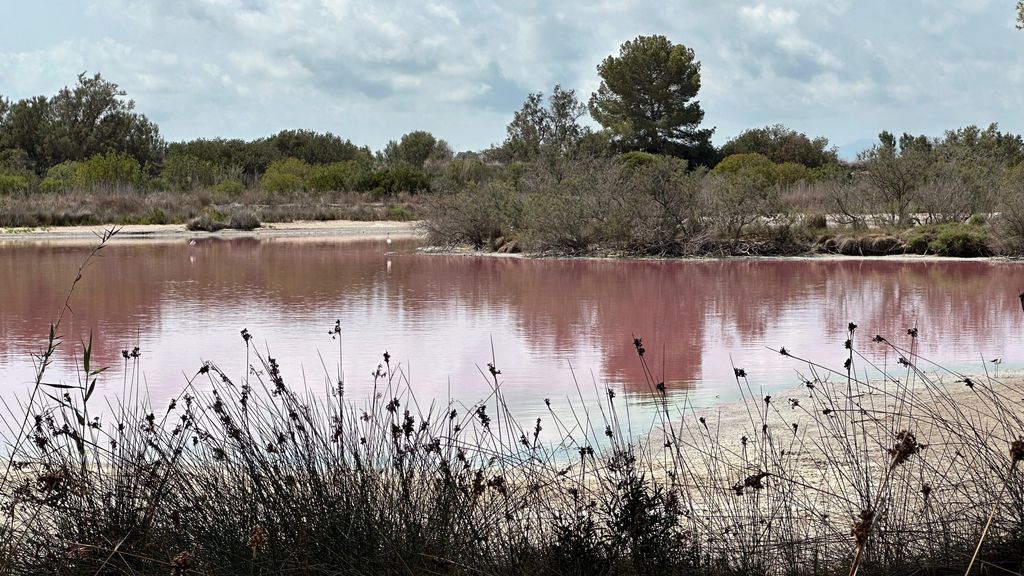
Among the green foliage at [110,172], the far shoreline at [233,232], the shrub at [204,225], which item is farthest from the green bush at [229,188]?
the shrub at [204,225]

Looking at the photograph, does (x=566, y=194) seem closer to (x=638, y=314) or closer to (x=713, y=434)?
(x=638, y=314)

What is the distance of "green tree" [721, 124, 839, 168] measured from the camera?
2371 inches

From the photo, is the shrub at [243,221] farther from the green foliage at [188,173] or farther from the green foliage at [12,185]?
the green foliage at [188,173]

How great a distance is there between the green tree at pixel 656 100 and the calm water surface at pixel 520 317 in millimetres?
37396

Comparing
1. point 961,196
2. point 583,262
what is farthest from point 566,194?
point 961,196

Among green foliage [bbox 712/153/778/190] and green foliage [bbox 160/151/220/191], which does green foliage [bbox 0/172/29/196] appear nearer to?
green foliage [bbox 160/151/220/191]

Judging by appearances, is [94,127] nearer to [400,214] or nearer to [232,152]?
[232,152]

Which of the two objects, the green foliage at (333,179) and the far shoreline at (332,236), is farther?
the green foliage at (333,179)

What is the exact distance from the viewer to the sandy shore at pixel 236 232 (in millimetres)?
38719

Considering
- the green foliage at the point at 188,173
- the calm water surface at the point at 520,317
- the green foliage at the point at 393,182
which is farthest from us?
the green foliage at the point at 393,182

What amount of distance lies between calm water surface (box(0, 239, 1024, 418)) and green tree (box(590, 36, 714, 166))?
123 ft

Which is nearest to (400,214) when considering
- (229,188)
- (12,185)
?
(229,188)

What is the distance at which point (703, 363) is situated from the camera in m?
10.7

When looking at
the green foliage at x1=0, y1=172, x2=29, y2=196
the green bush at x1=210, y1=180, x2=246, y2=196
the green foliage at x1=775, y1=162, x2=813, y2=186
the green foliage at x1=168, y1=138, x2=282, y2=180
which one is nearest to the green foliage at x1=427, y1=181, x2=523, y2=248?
the green foliage at x1=775, y1=162, x2=813, y2=186
